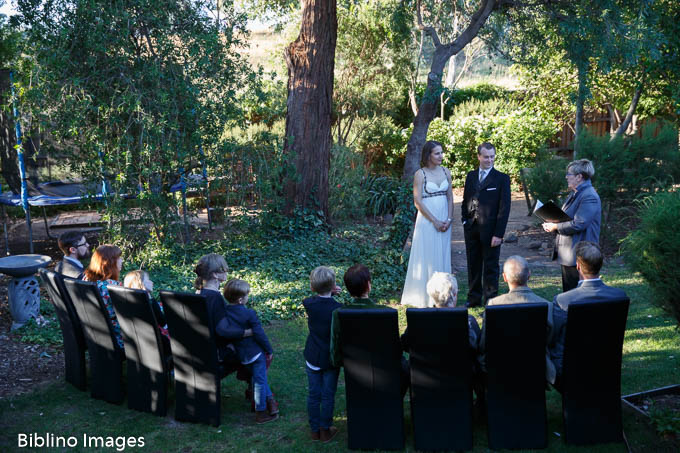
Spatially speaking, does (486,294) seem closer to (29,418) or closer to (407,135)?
(29,418)

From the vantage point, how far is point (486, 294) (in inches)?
253

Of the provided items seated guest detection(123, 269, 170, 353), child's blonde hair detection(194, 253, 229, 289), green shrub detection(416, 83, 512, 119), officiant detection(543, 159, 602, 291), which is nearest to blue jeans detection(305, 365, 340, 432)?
child's blonde hair detection(194, 253, 229, 289)

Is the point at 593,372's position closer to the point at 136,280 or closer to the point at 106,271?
the point at 136,280

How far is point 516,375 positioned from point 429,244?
277 centimetres

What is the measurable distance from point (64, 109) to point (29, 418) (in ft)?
14.5

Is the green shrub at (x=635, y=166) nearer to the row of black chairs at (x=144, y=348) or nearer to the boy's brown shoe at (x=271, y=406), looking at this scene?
the boy's brown shoe at (x=271, y=406)

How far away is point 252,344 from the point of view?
159 inches

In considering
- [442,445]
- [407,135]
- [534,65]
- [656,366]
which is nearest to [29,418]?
[442,445]

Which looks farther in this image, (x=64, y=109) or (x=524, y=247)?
(x=524, y=247)

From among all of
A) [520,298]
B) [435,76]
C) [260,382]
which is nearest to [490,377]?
[520,298]

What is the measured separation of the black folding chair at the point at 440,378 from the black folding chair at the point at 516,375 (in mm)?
155

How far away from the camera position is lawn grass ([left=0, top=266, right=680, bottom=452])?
3.80 m

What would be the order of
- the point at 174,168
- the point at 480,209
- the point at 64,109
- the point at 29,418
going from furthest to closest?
the point at 174,168 < the point at 64,109 < the point at 480,209 < the point at 29,418

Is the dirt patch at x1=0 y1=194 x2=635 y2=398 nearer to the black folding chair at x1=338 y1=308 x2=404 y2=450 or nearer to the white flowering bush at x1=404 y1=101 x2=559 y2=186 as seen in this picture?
the white flowering bush at x1=404 y1=101 x2=559 y2=186
